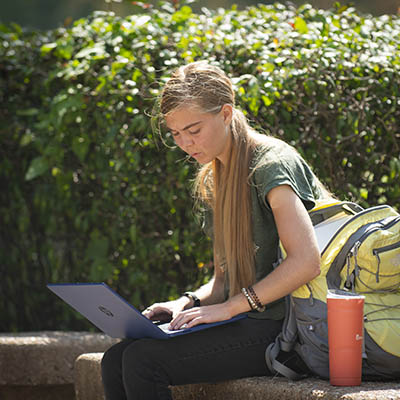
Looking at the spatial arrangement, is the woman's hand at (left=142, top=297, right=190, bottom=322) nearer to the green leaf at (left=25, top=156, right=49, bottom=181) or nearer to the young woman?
the young woman

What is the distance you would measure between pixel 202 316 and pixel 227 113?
67cm

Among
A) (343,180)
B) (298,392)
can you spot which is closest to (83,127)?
(343,180)

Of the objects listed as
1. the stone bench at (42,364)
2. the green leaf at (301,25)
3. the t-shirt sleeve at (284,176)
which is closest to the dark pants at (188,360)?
the t-shirt sleeve at (284,176)

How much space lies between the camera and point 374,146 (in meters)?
3.55

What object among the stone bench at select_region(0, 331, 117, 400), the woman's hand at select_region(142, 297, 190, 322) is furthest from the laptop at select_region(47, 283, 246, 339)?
the stone bench at select_region(0, 331, 117, 400)

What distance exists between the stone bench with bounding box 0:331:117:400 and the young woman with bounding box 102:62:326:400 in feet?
3.26

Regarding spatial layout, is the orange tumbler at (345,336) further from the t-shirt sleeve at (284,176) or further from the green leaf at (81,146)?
the green leaf at (81,146)

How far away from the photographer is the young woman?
2406mm

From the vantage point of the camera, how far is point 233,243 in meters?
2.61

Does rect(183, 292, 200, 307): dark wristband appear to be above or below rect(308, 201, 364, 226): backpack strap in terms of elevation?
below

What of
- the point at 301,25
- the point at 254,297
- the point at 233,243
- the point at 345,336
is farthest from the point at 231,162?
the point at 301,25

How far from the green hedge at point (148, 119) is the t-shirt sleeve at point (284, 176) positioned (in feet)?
2.74

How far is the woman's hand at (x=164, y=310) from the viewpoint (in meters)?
2.78

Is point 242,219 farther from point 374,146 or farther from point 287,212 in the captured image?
point 374,146
